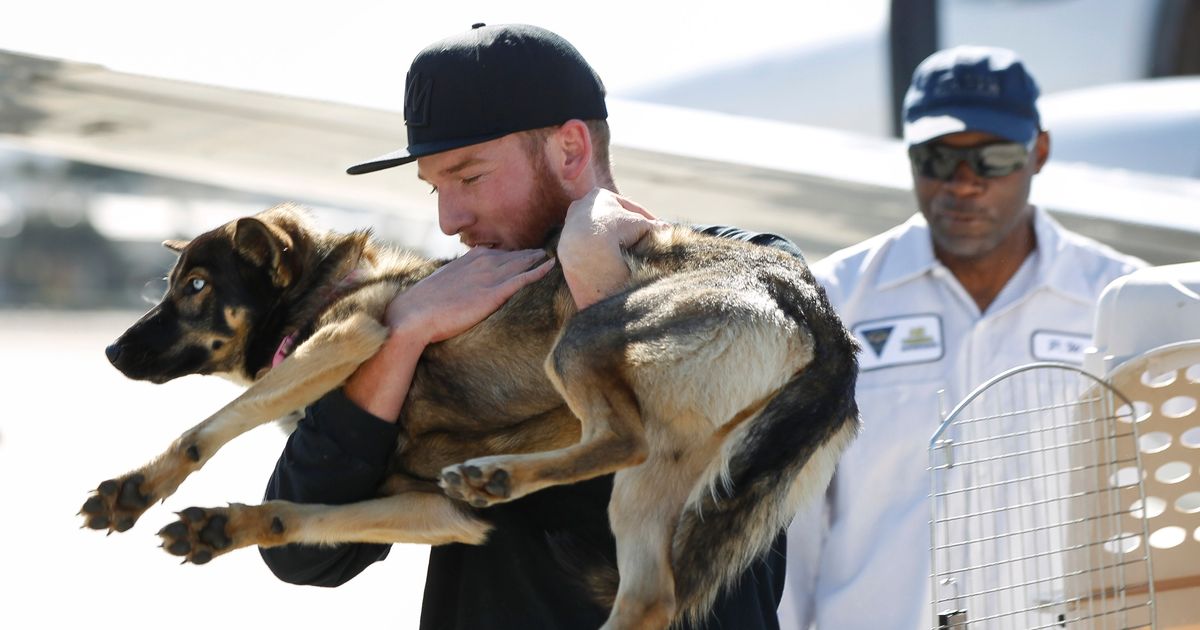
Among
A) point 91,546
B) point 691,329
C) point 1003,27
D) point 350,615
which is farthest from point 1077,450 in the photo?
point 1003,27

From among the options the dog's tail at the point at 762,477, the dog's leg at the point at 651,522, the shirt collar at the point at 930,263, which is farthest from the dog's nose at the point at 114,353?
the shirt collar at the point at 930,263

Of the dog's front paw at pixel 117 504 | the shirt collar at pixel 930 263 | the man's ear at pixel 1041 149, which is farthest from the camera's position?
the man's ear at pixel 1041 149

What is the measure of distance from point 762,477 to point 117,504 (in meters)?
1.05

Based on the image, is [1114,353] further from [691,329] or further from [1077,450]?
[691,329]

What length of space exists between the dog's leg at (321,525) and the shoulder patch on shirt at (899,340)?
1.51 metres

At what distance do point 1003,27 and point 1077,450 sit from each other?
26.5 feet

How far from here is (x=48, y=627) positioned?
655cm

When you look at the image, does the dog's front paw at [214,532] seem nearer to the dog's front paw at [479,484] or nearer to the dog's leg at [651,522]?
the dog's front paw at [479,484]

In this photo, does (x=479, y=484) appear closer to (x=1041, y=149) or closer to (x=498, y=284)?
(x=498, y=284)

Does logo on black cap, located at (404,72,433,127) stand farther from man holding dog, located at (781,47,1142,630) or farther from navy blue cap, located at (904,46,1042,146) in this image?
navy blue cap, located at (904,46,1042,146)

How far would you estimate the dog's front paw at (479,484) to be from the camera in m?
2.05

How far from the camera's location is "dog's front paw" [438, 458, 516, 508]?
205 centimetres

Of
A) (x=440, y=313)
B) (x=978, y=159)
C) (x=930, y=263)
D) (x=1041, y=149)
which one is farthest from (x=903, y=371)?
(x=440, y=313)

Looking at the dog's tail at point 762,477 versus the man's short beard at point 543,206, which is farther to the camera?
the man's short beard at point 543,206
